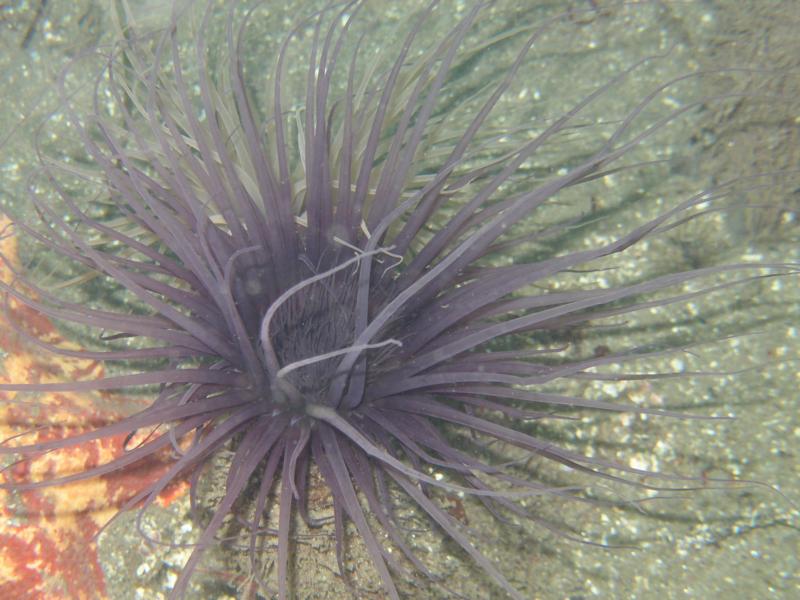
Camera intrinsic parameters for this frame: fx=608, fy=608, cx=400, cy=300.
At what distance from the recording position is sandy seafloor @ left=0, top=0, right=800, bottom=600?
111 inches

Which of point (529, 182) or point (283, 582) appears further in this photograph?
point (529, 182)

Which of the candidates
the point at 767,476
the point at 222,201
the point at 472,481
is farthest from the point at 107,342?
the point at 767,476

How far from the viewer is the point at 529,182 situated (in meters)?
3.77

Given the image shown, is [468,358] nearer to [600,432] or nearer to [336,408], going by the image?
[336,408]

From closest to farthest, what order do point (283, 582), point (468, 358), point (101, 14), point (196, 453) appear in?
1. point (283, 582)
2. point (196, 453)
3. point (468, 358)
4. point (101, 14)

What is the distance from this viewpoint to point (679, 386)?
3273mm

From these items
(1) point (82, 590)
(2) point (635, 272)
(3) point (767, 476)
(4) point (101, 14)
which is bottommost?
(1) point (82, 590)

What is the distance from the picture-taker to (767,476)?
3.04 metres

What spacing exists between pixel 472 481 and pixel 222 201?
1.67m

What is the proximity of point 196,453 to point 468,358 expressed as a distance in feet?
3.95

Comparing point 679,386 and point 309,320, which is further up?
point 679,386

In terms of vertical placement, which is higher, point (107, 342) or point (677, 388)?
point (677, 388)

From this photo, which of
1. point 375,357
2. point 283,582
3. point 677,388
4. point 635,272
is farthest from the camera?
point 635,272

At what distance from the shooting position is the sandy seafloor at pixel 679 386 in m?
2.83
